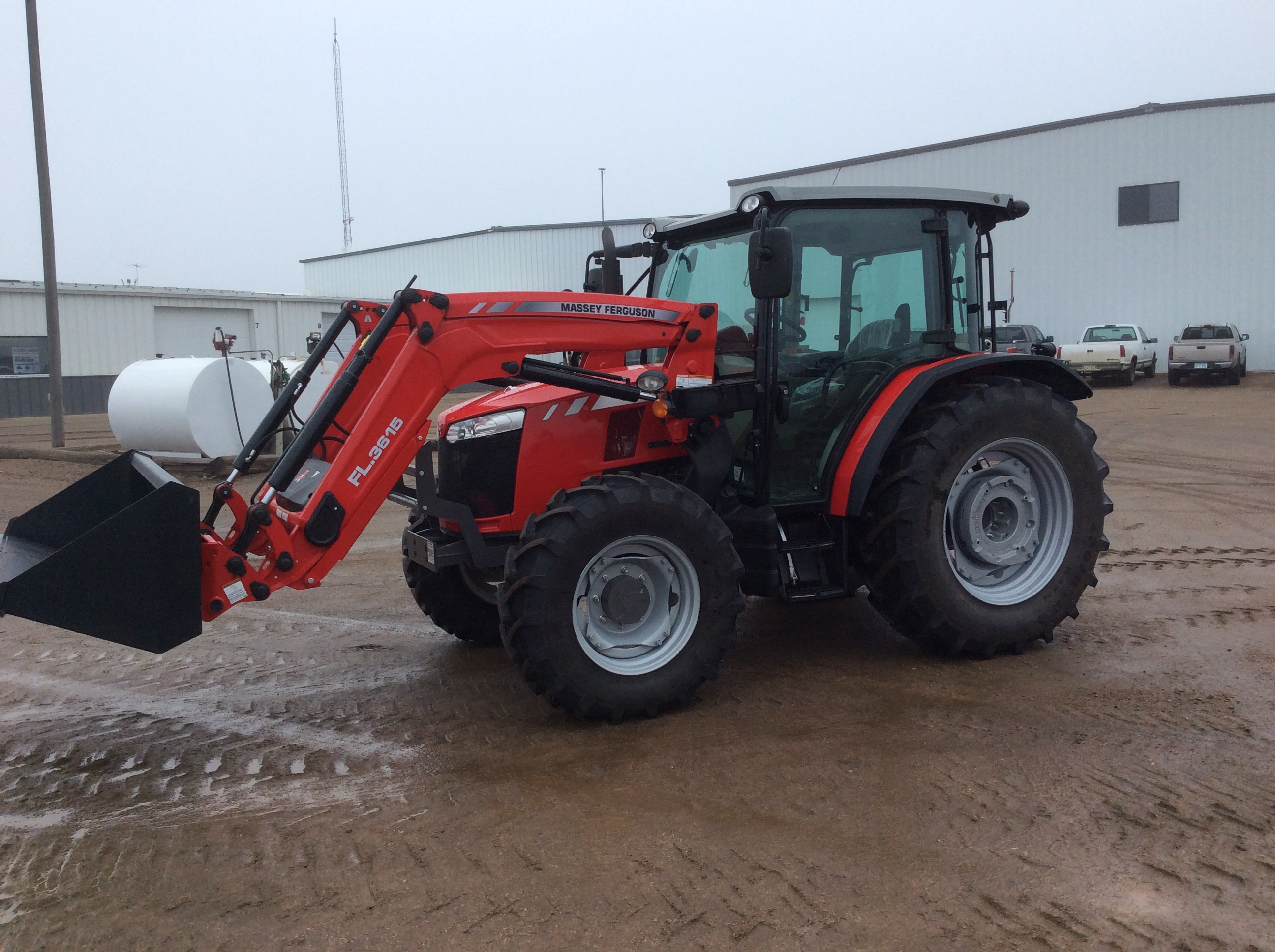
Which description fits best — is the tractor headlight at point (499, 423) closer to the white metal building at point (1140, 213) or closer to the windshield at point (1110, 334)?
the windshield at point (1110, 334)

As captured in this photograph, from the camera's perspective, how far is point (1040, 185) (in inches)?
1121

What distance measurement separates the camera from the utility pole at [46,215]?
16266 mm

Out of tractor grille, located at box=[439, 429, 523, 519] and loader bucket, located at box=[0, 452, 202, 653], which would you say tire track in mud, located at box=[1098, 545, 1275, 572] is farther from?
loader bucket, located at box=[0, 452, 202, 653]

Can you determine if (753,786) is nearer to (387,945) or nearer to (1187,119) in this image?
(387,945)

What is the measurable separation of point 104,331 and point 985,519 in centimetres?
2963

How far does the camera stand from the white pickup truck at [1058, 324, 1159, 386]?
24.2 metres

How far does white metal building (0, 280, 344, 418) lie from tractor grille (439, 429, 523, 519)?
73.9 feet

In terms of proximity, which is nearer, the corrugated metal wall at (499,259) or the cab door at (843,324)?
the cab door at (843,324)

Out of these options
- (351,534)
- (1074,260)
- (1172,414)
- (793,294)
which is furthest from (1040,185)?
(351,534)

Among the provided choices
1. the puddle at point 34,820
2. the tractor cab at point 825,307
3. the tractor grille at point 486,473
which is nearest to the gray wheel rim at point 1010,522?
the tractor cab at point 825,307

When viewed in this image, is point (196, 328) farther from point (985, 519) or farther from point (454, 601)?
point (985, 519)

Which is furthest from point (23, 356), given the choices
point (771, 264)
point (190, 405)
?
point (771, 264)

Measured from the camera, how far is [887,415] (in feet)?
15.6

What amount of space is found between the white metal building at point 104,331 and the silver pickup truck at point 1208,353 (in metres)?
22.2
